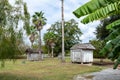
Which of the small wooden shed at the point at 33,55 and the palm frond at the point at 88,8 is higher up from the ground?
the palm frond at the point at 88,8

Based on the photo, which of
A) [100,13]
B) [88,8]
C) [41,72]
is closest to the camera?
[88,8]

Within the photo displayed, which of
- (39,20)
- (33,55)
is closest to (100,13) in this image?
(33,55)

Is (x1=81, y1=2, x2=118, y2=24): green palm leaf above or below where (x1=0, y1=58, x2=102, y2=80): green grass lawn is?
above

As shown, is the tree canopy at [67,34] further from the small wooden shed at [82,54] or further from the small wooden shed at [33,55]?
the small wooden shed at [82,54]

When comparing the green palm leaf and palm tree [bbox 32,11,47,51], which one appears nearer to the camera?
the green palm leaf

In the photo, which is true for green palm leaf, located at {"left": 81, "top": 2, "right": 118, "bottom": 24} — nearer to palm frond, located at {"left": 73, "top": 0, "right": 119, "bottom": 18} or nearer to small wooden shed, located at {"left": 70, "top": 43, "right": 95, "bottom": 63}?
palm frond, located at {"left": 73, "top": 0, "right": 119, "bottom": 18}

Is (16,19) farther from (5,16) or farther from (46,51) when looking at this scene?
(46,51)

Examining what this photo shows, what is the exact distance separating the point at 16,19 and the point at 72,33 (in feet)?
184

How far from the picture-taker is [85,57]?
42906 millimetres

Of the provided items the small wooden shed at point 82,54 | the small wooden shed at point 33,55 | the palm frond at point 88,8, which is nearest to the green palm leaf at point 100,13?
the palm frond at point 88,8

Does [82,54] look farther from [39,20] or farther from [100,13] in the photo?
[100,13]

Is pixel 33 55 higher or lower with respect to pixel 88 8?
lower

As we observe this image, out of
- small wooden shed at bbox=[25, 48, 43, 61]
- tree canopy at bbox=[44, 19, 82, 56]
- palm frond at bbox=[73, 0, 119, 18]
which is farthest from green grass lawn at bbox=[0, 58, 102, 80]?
tree canopy at bbox=[44, 19, 82, 56]

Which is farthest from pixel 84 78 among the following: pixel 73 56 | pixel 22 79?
pixel 73 56
